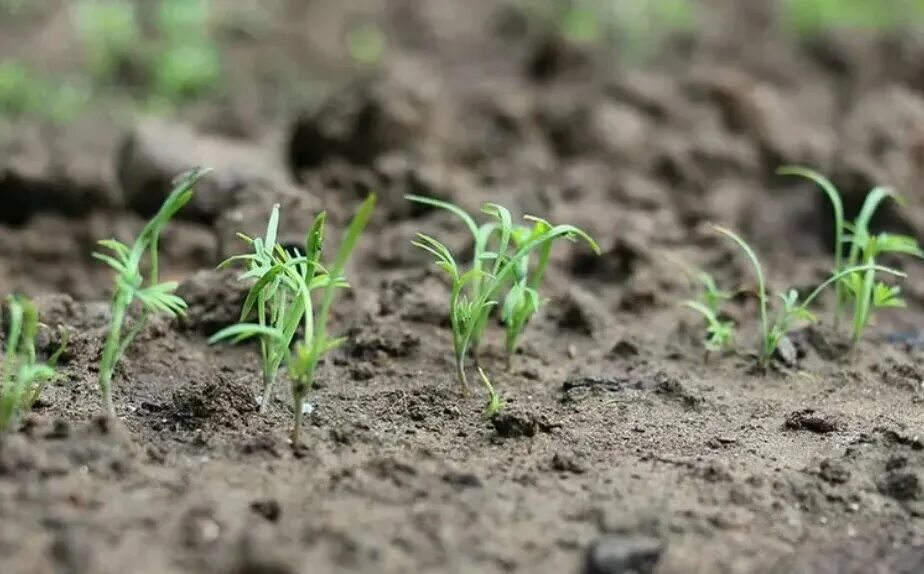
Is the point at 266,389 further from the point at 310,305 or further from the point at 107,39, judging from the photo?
the point at 107,39

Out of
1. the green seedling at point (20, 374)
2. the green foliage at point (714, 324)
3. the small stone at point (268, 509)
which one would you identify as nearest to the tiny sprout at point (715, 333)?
the green foliage at point (714, 324)

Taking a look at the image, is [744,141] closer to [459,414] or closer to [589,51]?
[589,51]

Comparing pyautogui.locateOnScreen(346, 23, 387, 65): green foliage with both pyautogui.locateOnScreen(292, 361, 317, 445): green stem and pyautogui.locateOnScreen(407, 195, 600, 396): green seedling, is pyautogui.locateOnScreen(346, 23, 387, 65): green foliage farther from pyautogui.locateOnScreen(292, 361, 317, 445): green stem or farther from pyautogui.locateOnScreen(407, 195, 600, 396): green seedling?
pyautogui.locateOnScreen(292, 361, 317, 445): green stem

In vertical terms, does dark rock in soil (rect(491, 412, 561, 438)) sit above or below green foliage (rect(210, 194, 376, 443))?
below

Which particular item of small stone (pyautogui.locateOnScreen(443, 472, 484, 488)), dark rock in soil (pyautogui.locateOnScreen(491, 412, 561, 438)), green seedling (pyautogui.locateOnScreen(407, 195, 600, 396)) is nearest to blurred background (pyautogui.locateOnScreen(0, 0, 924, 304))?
green seedling (pyautogui.locateOnScreen(407, 195, 600, 396))

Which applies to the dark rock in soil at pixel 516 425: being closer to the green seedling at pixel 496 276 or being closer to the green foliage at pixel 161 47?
the green seedling at pixel 496 276

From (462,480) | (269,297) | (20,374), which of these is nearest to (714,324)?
(462,480)
